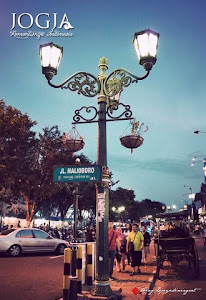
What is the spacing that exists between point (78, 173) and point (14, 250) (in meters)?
12.1

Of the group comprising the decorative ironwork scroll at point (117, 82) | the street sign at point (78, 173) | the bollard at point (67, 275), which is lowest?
the bollard at point (67, 275)

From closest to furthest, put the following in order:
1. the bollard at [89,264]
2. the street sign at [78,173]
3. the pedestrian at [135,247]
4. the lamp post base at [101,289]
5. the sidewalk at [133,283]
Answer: the lamp post base at [101,289] → the street sign at [78,173] → the sidewalk at [133,283] → the bollard at [89,264] → the pedestrian at [135,247]

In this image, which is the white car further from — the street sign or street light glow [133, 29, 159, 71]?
street light glow [133, 29, 159, 71]

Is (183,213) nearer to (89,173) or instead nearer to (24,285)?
(24,285)

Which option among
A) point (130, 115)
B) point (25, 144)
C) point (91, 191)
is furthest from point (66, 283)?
point (91, 191)

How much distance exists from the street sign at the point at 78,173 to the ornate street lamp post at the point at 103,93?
28cm

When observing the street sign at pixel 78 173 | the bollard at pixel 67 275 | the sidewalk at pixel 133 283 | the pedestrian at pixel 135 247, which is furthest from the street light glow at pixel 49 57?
the pedestrian at pixel 135 247

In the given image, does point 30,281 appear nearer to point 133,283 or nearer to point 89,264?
point 89,264

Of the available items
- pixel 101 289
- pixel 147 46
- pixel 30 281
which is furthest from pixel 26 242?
pixel 147 46

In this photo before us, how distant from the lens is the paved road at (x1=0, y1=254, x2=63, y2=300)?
776cm

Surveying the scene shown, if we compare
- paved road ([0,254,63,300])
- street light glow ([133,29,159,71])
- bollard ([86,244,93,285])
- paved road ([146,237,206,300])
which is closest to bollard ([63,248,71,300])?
paved road ([0,254,63,300])

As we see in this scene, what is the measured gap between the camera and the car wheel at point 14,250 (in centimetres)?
1642

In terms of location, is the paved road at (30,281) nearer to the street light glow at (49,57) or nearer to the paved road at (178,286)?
the paved road at (178,286)

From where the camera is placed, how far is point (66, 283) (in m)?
6.33
